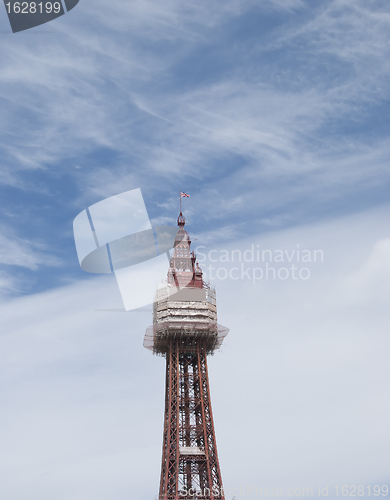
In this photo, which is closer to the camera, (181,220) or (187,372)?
(187,372)

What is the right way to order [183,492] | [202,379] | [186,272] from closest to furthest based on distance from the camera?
[183,492] < [202,379] < [186,272]

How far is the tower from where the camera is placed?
446 ft

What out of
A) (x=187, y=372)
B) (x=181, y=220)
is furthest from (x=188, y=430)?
(x=181, y=220)

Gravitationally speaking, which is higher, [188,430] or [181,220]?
[181,220]

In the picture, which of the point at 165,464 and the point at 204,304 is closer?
the point at 165,464

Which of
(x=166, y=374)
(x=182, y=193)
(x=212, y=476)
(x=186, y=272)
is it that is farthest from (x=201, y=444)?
(x=182, y=193)

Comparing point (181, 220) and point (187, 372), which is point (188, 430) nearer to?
point (187, 372)

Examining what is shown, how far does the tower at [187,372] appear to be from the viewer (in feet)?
446

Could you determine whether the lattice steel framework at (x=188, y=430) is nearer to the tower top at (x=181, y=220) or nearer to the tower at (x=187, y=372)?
the tower at (x=187, y=372)

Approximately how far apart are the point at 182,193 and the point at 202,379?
4650 cm

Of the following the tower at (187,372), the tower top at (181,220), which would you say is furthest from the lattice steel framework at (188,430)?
the tower top at (181,220)

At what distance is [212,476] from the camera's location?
13588cm

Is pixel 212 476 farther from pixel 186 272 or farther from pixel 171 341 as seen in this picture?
pixel 186 272

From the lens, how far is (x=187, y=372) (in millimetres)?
147125
